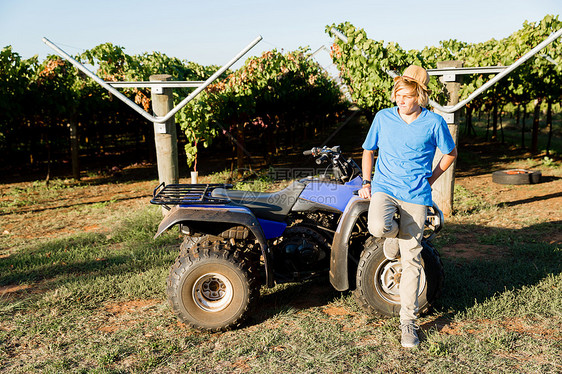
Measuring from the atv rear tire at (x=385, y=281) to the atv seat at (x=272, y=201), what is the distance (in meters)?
0.71

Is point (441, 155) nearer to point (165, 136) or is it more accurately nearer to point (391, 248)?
point (391, 248)

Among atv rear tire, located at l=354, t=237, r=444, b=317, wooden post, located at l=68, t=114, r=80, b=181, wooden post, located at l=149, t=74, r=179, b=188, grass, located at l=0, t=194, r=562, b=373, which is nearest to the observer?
grass, located at l=0, t=194, r=562, b=373

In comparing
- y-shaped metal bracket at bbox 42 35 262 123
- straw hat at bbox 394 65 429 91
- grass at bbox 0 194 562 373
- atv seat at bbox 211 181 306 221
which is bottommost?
grass at bbox 0 194 562 373

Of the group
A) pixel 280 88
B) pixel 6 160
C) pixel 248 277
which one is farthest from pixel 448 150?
pixel 6 160

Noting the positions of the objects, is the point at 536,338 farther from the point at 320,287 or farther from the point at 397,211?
the point at 320,287

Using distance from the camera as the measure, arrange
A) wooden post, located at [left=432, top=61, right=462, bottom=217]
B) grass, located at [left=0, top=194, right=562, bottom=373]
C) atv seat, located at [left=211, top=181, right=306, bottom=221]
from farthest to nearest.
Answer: wooden post, located at [left=432, top=61, right=462, bottom=217] → atv seat, located at [left=211, top=181, right=306, bottom=221] → grass, located at [left=0, top=194, right=562, bottom=373]

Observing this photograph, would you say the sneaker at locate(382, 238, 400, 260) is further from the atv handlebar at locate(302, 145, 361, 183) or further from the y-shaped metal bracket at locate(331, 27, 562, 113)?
the y-shaped metal bracket at locate(331, 27, 562, 113)

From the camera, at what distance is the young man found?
9.50 feet

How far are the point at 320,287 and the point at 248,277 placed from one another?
1.13m

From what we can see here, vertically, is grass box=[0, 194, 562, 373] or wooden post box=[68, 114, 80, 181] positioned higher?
wooden post box=[68, 114, 80, 181]

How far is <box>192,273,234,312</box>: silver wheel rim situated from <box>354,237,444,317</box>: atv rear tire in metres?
1.04

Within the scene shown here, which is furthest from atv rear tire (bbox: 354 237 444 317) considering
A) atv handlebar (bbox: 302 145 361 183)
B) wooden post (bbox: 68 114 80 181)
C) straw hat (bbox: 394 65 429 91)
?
wooden post (bbox: 68 114 80 181)

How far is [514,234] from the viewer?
5.76 metres

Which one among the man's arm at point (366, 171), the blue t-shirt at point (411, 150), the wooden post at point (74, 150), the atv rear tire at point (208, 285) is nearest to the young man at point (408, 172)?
the blue t-shirt at point (411, 150)
